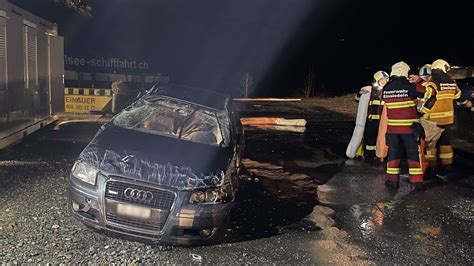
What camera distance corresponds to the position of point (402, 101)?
281 inches

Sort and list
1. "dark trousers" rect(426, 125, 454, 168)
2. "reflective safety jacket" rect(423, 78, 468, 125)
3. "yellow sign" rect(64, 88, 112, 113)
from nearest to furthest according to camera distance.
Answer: "reflective safety jacket" rect(423, 78, 468, 125) → "dark trousers" rect(426, 125, 454, 168) → "yellow sign" rect(64, 88, 112, 113)

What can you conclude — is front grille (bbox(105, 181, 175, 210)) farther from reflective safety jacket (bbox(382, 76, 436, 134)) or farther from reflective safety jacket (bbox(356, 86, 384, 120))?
reflective safety jacket (bbox(356, 86, 384, 120))

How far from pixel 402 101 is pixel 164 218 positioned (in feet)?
14.3

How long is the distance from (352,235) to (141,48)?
26500mm

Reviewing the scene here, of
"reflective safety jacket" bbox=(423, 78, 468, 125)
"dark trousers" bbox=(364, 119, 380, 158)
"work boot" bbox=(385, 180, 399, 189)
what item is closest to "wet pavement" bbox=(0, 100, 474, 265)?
"work boot" bbox=(385, 180, 399, 189)

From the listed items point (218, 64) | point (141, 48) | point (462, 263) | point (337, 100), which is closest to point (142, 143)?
point (462, 263)

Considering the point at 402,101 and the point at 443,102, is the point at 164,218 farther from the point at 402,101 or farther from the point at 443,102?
the point at 443,102

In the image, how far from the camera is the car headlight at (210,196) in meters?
4.54

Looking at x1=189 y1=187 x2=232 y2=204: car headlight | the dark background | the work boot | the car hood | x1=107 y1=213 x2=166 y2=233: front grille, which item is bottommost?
the work boot

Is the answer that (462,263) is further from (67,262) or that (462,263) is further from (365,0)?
(365,0)

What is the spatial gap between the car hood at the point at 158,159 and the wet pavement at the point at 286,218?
67 centimetres

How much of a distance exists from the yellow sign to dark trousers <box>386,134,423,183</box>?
9149 millimetres

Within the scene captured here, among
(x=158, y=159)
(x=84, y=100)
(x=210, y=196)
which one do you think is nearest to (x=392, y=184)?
(x=210, y=196)

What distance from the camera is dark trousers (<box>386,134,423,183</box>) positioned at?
23.6 ft
